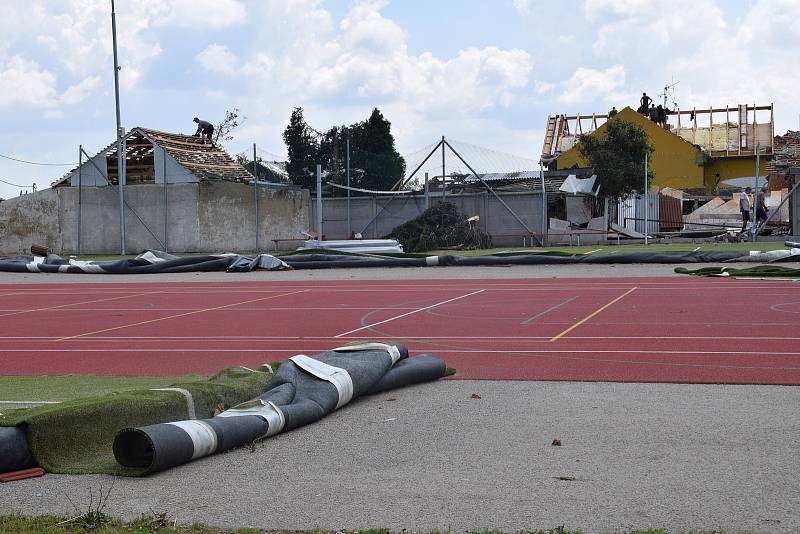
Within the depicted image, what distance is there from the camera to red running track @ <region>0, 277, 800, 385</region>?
1000 cm

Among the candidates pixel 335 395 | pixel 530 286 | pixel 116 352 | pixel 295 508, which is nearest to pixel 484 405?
pixel 335 395

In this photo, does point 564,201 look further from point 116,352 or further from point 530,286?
point 116,352

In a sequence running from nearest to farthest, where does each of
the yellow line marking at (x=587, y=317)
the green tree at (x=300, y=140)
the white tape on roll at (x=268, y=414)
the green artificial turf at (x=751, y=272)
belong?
the white tape on roll at (x=268, y=414) → the yellow line marking at (x=587, y=317) → the green artificial turf at (x=751, y=272) → the green tree at (x=300, y=140)

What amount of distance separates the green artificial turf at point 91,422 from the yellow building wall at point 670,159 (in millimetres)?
67843

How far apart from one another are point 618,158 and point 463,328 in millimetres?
35937

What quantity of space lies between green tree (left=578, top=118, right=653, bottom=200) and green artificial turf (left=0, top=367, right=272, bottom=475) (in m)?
41.1

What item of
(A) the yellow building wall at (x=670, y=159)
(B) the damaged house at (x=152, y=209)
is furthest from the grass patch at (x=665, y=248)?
(A) the yellow building wall at (x=670, y=159)

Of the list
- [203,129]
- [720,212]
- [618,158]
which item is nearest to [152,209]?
[203,129]

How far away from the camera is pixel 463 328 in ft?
44.2

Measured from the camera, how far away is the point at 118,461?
5652 mm

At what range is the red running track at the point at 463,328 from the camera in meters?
10.0

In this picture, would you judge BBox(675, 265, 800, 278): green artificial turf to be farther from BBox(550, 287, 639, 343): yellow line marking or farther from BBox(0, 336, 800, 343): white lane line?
BBox(0, 336, 800, 343): white lane line

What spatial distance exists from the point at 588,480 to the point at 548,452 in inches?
28.3

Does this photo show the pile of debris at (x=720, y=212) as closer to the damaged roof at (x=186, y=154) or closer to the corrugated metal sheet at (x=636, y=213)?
the corrugated metal sheet at (x=636, y=213)
